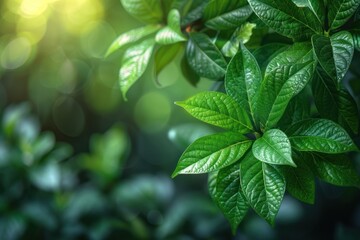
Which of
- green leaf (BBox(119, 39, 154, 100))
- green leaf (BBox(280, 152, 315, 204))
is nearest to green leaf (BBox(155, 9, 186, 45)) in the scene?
green leaf (BBox(119, 39, 154, 100))

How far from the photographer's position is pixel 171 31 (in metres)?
0.78

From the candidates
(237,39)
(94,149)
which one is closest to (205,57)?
(237,39)

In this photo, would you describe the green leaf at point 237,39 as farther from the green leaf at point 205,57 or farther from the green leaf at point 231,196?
the green leaf at point 231,196

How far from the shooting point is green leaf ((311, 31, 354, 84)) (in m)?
0.60

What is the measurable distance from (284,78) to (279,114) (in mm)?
46

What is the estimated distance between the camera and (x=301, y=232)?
1.75m

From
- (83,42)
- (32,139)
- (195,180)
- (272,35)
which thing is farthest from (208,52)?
(83,42)

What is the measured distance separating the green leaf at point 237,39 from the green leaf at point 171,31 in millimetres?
70

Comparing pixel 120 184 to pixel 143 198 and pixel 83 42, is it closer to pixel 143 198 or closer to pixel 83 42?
pixel 143 198

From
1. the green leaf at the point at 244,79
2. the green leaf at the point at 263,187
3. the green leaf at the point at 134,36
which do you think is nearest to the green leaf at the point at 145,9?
the green leaf at the point at 134,36

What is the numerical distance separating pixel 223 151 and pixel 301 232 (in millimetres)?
1202

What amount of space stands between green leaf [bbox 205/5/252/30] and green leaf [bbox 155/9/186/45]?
0.05 meters

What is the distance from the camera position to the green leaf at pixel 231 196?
Answer: 67cm

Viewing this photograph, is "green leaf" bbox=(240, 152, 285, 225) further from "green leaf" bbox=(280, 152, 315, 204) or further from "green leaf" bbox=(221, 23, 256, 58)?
"green leaf" bbox=(221, 23, 256, 58)
